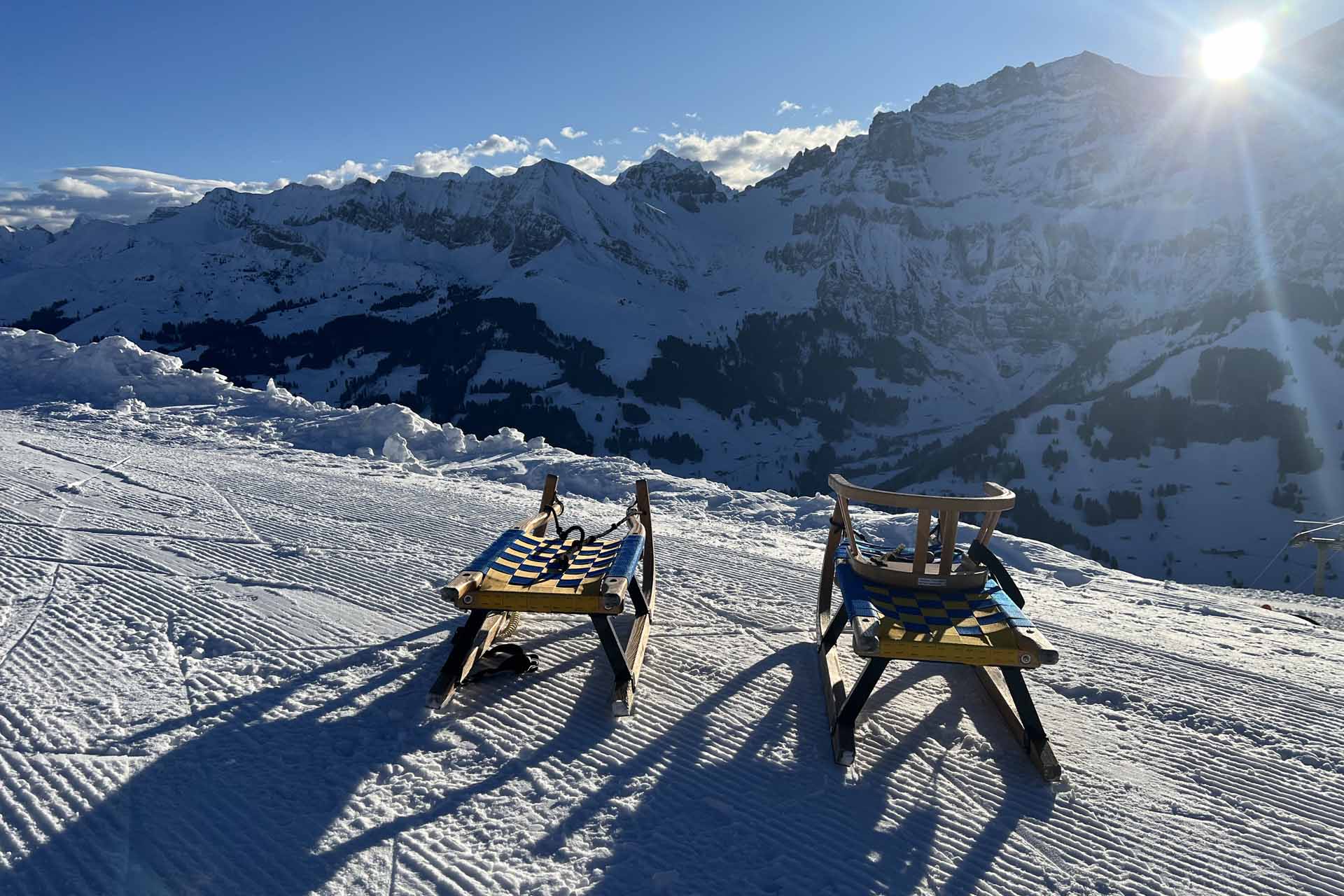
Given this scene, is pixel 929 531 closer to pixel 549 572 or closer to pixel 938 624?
pixel 938 624

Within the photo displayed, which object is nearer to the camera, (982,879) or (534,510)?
(982,879)

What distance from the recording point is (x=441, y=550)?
831 centimetres

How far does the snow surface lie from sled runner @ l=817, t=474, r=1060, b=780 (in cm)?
21

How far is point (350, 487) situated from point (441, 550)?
11.3ft

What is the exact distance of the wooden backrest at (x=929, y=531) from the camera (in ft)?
15.0

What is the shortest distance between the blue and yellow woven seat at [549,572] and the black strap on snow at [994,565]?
7.75 feet

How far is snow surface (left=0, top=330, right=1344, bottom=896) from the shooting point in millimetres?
3545

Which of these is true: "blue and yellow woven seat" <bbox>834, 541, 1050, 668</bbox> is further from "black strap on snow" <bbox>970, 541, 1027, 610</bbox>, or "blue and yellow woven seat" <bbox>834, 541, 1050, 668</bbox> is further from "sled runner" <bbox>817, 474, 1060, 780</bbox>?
"black strap on snow" <bbox>970, 541, 1027, 610</bbox>

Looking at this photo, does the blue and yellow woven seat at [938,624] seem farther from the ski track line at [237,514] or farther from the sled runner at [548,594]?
the ski track line at [237,514]

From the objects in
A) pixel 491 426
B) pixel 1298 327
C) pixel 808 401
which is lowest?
pixel 491 426

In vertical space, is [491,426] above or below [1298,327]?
below

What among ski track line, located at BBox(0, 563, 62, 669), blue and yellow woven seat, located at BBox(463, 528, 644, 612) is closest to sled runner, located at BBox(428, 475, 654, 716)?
blue and yellow woven seat, located at BBox(463, 528, 644, 612)

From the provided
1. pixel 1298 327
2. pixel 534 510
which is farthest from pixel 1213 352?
→ pixel 534 510

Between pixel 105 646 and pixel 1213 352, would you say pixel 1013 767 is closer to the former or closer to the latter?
pixel 105 646
